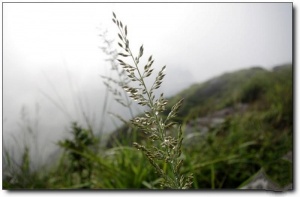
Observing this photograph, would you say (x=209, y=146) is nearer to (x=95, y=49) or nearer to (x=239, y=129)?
(x=239, y=129)

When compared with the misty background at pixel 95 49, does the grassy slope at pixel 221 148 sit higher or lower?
lower

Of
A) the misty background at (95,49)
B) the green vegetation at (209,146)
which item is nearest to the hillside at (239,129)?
the green vegetation at (209,146)

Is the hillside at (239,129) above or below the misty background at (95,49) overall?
below

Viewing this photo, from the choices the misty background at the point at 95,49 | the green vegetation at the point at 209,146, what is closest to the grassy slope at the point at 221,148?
the green vegetation at the point at 209,146

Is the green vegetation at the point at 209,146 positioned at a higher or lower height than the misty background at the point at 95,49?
lower

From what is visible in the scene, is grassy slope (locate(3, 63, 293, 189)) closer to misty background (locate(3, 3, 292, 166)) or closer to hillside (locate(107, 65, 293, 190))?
hillside (locate(107, 65, 293, 190))

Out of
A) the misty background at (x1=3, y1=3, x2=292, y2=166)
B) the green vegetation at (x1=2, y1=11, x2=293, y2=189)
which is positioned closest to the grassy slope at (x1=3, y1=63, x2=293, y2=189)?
the green vegetation at (x1=2, y1=11, x2=293, y2=189)

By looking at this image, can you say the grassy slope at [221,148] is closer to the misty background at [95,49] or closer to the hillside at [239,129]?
the hillside at [239,129]
